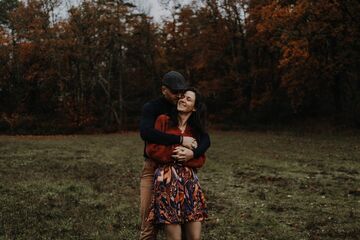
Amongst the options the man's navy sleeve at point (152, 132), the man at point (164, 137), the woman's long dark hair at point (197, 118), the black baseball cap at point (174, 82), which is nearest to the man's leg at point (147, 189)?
the man at point (164, 137)

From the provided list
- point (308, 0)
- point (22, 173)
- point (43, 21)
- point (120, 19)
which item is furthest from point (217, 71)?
point (22, 173)

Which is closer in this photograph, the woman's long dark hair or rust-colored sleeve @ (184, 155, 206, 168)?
rust-colored sleeve @ (184, 155, 206, 168)

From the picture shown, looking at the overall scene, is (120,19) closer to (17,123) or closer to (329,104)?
(17,123)

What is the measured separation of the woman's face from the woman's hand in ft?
1.50

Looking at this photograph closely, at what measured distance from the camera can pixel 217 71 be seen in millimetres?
48750

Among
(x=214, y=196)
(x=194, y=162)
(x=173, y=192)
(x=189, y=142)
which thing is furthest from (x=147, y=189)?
(x=214, y=196)

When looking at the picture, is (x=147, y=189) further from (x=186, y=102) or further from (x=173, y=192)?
(x=186, y=102)

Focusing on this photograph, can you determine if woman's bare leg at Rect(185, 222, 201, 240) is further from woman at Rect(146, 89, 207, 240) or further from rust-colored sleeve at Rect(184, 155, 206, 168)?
rust-colored sleeve at Rect(184, 155, 206, 168)

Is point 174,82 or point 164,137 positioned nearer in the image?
point 164,137

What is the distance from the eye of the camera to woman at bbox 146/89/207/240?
466cm

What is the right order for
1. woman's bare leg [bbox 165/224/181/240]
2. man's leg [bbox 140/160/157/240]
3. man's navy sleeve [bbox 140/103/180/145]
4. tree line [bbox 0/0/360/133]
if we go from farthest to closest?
tree line [bbox 0/0/360/133] → man's leg [bbox 140/160/157/240] → man's navy sleeve [bbox 140/103/180/145] → woman's bare leg [bbox 165/224/181/240]

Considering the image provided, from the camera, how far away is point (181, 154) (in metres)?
4.71

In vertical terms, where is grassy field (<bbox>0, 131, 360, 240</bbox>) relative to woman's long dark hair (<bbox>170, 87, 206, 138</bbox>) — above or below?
below

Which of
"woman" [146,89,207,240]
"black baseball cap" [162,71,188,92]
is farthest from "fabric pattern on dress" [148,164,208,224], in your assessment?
"black baseball cap" [162,71,188,92]
